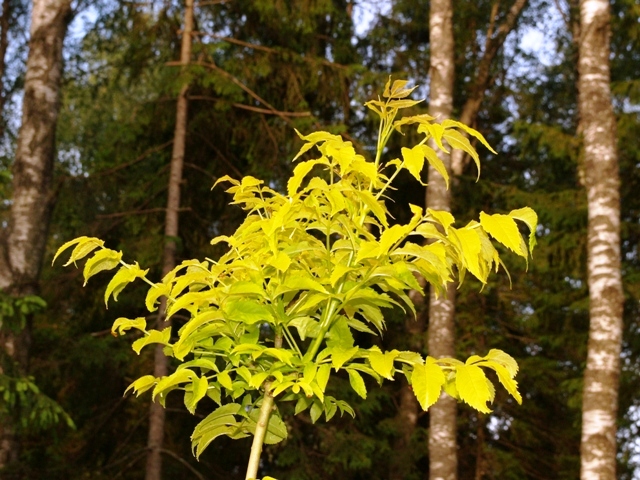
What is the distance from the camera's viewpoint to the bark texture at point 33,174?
5.11m

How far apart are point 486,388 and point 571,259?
6655mm

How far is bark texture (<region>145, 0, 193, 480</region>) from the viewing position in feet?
20.6

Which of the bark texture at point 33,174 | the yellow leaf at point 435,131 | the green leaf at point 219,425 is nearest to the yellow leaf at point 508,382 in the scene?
the yellow leaf at point 435,131

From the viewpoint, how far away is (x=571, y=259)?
7.61 metres

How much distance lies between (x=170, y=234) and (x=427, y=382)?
553 cm

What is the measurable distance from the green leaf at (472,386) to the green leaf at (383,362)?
0.12 meters

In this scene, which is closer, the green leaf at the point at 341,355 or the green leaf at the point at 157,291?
the green leaf at the point at 341,355

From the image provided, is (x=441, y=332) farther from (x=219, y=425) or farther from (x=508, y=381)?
(x=508, y=381)

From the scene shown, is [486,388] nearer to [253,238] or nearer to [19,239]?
[253,238]

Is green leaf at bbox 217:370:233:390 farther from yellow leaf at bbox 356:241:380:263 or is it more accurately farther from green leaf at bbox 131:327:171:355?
yellow leaf at bbox 356:241:380:263

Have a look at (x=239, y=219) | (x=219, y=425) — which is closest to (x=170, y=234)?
(x=239, y=219)

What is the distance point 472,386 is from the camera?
1.37 meters

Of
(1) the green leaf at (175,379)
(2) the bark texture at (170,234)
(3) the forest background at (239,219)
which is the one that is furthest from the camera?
(3) the forest background at (239,219)

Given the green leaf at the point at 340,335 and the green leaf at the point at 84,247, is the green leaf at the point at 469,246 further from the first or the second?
the green leaf at the point at 84,247
